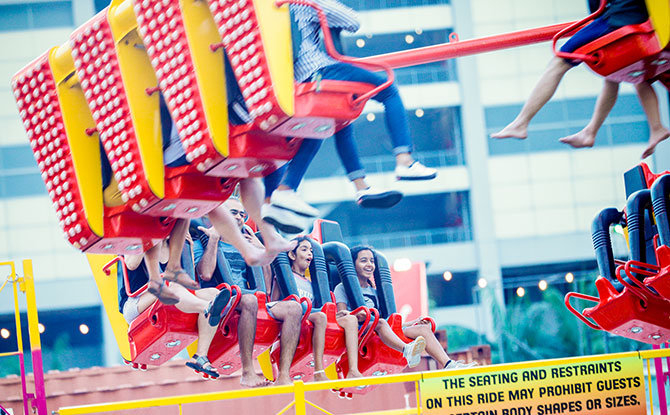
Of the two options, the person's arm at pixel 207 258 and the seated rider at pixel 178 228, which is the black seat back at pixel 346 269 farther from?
the seated rider at pixel 178 228

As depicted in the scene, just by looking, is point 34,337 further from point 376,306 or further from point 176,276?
point 376,306

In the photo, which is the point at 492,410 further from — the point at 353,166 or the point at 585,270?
the point at 585,270

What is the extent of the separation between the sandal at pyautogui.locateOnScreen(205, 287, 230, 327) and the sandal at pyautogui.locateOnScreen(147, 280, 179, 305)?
1.02 ft

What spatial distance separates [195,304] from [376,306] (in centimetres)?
211

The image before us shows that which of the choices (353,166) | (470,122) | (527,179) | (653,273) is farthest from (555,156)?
(353,166)

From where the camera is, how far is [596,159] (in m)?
25.6

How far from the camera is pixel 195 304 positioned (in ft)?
21.2

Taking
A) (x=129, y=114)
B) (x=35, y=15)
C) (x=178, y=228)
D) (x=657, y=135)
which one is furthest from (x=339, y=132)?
(x=35, y=15)

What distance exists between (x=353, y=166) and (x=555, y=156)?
21.8 meters

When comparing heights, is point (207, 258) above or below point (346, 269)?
below

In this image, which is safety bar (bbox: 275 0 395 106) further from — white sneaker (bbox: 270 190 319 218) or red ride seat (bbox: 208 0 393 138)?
white sneaker (bbox: 270 190 319 218)

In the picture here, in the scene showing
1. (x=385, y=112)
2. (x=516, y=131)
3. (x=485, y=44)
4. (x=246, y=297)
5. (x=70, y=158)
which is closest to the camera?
(x=516, y=131)

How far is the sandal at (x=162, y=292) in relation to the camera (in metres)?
5.82

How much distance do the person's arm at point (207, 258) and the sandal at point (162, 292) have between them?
70cm
